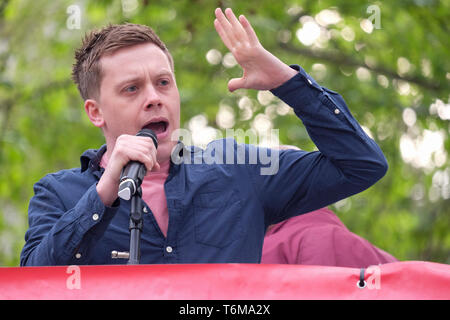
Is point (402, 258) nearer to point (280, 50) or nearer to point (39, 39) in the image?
point (280, 50)

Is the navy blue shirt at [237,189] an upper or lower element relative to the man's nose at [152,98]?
lower

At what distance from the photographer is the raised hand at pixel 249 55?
2.51 meters

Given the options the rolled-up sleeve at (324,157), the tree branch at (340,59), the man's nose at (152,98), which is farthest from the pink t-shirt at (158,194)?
the tree branch at (340,59)

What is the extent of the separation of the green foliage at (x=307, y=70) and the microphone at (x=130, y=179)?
447cm

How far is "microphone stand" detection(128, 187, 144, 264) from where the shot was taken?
2.00 meters

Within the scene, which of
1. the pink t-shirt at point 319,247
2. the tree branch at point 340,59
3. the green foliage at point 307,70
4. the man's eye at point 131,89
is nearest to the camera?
the man's eye at point 131,89

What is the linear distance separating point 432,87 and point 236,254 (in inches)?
207

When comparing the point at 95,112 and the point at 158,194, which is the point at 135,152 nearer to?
the point at 158,194

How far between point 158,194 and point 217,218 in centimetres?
25

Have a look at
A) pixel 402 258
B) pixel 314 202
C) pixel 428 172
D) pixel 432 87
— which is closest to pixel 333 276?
pixel 314 202

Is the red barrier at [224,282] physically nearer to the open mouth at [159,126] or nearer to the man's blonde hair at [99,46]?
the open mouth at [159,126]

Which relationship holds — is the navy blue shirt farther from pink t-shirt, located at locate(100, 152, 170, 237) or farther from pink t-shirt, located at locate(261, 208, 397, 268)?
pink t-shirt, located at locate(261, 208, 397, 268)

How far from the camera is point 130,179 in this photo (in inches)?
80.4

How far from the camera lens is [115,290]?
1.95 meters
